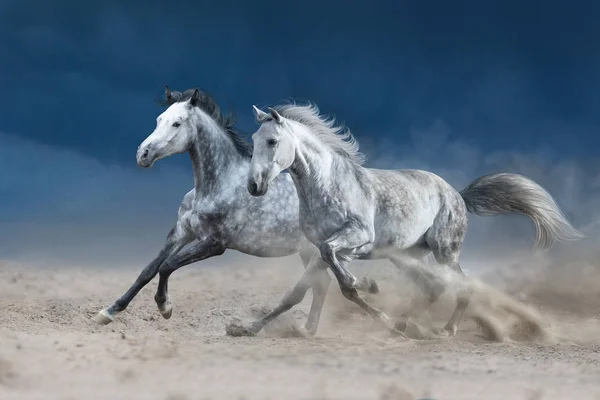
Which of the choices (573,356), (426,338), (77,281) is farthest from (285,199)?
(77,281)

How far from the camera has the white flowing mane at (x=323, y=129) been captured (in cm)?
746

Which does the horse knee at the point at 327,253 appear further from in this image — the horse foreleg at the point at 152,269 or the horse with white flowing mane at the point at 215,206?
the horse foreleg at the point at 152,269

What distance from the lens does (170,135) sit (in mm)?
7707

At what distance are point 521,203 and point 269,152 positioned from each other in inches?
149

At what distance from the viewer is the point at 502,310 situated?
26.3ft

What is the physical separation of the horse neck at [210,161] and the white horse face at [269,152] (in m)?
1.36

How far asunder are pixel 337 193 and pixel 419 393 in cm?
269

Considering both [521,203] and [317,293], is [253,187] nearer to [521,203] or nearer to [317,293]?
[317,293]

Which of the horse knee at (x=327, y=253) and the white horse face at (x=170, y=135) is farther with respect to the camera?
the white horse face at (x=170, y=135)

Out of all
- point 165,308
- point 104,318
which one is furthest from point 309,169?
point 104,318

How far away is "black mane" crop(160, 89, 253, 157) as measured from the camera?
321 inches

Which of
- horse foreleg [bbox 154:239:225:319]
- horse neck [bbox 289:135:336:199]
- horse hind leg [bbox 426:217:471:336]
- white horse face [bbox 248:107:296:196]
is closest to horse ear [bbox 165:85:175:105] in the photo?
horse foreleg [bbox 154:239:225:319]

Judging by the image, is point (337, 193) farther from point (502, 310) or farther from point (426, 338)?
point (502, 310)

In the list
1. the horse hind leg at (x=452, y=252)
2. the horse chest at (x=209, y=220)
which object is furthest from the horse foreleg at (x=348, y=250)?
the horse chest at (x=209, y=220)
